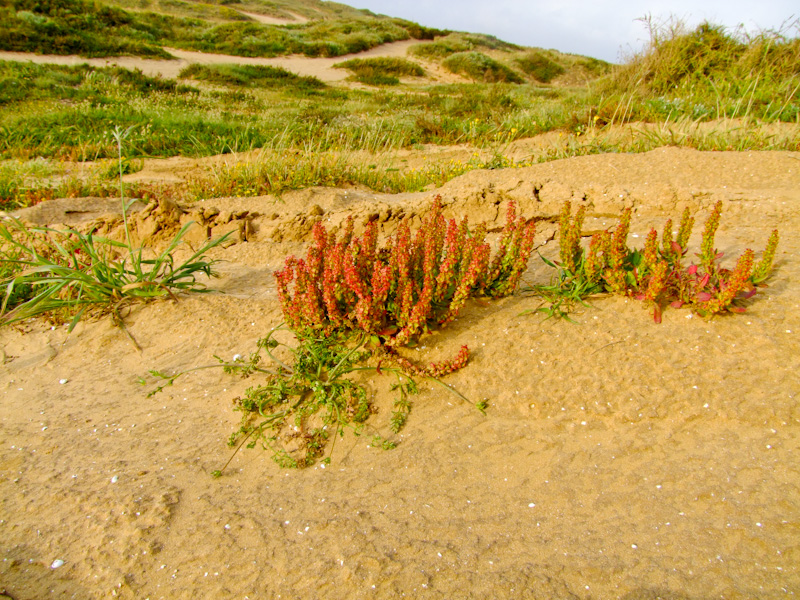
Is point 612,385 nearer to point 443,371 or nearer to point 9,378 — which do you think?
point 443,371

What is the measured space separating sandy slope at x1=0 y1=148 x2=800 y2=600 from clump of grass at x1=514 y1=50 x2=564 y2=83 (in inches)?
1060

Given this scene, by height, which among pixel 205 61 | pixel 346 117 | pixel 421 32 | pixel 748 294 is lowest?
pixel 748 294

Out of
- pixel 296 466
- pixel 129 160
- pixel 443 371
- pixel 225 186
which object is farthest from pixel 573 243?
pixel 129 160

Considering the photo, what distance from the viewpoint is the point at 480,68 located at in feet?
82.0

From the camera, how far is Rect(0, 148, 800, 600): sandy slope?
168 cm

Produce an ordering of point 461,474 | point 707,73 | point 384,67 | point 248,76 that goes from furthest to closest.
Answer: point 384,67
point 248,76
point 707,73
point 461,474

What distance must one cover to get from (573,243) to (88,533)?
9.16ft

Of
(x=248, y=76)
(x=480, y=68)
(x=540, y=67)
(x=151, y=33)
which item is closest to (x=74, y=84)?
(x=248, y=76)

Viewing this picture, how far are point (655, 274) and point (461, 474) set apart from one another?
150cm

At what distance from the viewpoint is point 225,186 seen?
5.75 m

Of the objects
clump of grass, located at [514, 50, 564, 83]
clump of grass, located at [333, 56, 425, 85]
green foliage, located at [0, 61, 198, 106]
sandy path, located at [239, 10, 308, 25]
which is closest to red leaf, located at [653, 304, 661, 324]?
green foliage, located at [0, 61, 198, 106]

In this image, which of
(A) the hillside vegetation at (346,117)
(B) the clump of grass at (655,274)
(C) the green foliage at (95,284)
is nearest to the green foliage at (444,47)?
(A) the hillside vegetation at (346,117)

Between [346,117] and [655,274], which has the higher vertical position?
[346,117]

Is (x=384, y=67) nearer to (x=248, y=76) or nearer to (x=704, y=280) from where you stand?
(x=248, y=76)
